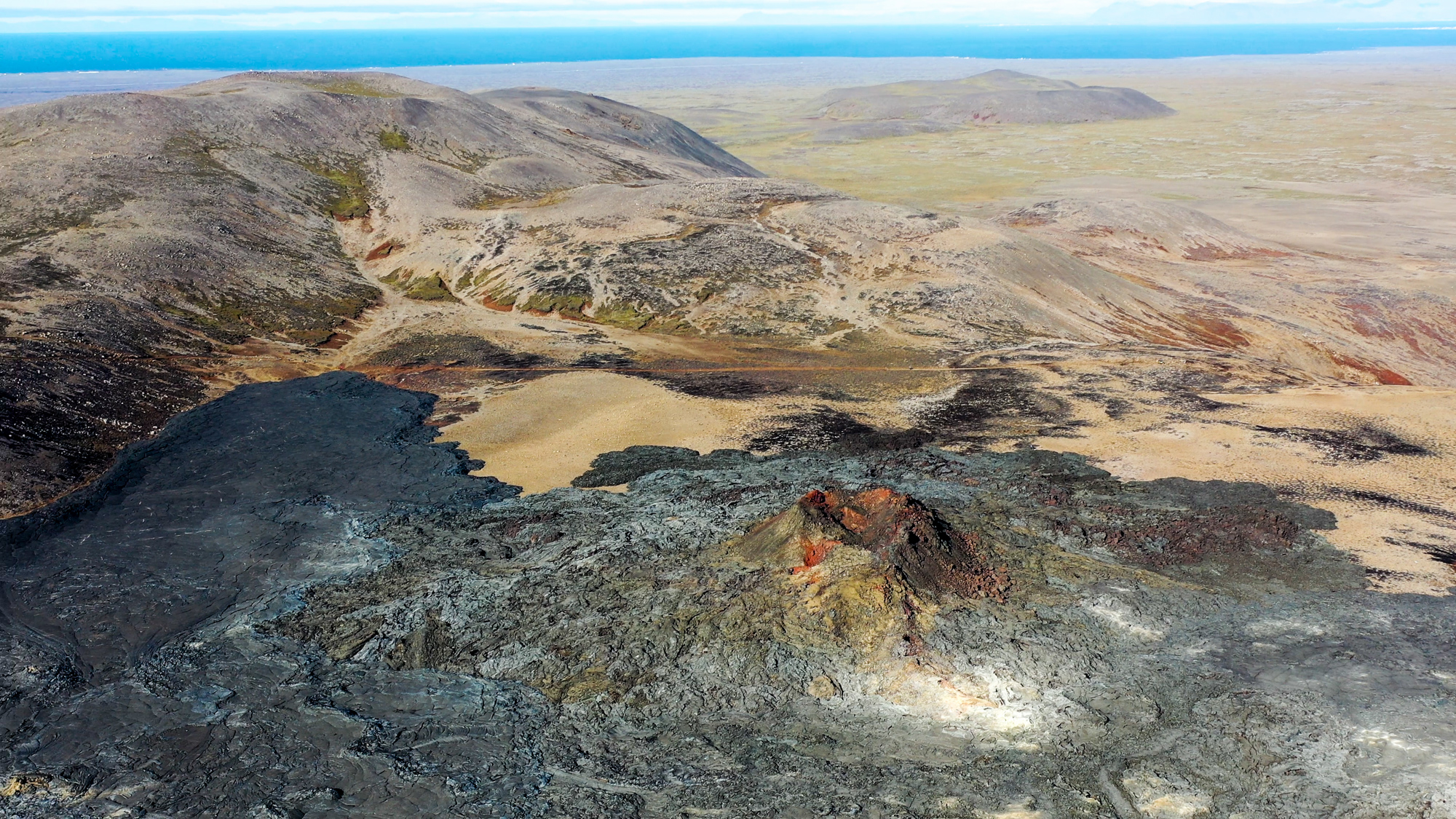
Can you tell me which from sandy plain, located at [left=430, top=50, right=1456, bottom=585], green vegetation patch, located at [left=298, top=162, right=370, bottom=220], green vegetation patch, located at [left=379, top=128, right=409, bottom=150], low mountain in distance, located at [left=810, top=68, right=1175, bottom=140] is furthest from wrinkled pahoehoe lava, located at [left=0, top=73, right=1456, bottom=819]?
low mountain in distance, located at [left=810, top=68, right=1175, bottom=140]

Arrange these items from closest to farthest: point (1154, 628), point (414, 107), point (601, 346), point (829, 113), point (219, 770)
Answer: point (219, 770)
point (1154, 628)
point (601, 346)
point (414, 107)
point (829, 113)

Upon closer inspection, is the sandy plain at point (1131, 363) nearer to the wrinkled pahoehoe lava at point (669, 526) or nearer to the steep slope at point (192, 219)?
the wrinkled pahoehoe lava at point (669, 526)

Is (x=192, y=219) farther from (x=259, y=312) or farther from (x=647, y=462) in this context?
(x=647, y=462)

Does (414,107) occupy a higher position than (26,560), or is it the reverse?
(414,107)

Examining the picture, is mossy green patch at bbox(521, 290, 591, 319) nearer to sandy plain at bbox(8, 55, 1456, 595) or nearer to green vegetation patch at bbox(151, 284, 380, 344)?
sandy plain at bbox(8, 55, 1456, 595)

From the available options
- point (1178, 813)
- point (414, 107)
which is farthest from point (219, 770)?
point (414, 107)

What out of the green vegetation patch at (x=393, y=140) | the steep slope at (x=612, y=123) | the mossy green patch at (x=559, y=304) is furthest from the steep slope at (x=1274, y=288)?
the green vegetation patch at (x=393, y=140)

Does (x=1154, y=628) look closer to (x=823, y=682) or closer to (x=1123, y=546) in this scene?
(x=1123, y=546)
